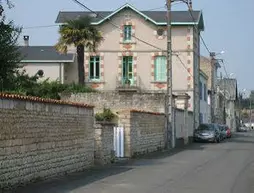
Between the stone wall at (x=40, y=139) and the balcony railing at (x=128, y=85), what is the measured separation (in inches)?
1235

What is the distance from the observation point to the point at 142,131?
29906mm

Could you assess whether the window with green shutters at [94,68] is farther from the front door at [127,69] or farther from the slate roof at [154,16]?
the slate roof at [154,16]

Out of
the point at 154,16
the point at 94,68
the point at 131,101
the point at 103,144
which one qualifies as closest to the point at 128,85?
the point at 94,68

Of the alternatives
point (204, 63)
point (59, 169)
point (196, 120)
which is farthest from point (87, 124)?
point (204, 63)

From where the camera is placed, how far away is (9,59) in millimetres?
22141

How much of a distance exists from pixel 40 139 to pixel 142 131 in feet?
47.4

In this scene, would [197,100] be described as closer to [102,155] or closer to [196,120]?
[196,120]

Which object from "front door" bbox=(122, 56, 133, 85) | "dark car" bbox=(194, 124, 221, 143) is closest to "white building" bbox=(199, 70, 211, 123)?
"front door" bbox=(122, 56, 133, 85)

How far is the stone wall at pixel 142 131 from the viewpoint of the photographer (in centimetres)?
2692

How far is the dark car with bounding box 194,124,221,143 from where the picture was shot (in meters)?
49.1

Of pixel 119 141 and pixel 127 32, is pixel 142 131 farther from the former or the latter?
pixel 127 32

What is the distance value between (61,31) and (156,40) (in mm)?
10638

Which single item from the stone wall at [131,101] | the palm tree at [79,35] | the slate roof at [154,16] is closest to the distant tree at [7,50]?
the stone wall at [131,101]

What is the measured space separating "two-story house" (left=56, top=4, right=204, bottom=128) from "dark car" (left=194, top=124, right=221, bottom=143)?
4618mm
